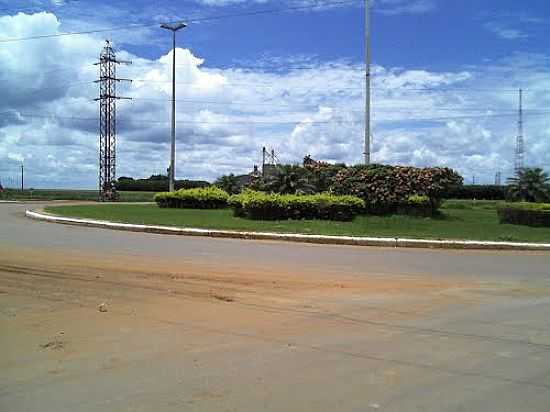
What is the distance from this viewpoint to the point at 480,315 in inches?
319

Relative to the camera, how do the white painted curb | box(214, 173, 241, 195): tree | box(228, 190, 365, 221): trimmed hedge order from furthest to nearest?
box(214, 173, 241, 195): tree < box(228, 190, 365, 221): trimmed hedge < the white painted curb

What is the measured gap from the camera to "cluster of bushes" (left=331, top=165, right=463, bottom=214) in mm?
27891

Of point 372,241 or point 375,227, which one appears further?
point 375,227

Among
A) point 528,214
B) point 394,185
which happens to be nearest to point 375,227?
point 394,185

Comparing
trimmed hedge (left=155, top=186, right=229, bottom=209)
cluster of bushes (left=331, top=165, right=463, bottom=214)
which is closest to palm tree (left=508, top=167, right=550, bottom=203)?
cluster of bushes (left=331, top=165, right=463, bottom=214)

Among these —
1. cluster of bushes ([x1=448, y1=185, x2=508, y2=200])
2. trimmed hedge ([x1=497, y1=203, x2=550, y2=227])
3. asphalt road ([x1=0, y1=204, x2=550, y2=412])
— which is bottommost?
asphalt road ([x1=0, y1=204, x2=550, y2=412])

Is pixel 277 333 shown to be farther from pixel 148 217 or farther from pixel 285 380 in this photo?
pixel 148 217

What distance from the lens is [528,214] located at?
86.0 ft

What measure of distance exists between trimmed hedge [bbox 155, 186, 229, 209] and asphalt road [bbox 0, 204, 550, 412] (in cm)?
2115

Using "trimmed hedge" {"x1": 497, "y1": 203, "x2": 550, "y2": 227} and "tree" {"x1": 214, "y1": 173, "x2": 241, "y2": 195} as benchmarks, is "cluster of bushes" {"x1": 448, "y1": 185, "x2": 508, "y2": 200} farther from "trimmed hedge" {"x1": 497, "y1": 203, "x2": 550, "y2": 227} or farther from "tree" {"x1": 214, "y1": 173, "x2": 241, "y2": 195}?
"trimmed hedge" {"x1": 497, "y1": 203, "x2": 550, "y2": 227}

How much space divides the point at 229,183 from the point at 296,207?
1537 centimetres

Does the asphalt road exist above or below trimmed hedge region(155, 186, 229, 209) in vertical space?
below

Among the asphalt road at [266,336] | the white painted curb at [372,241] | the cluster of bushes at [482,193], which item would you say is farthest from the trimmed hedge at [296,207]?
the cluster of bushes at [482,193]

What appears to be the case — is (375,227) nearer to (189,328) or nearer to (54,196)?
(189,328)
